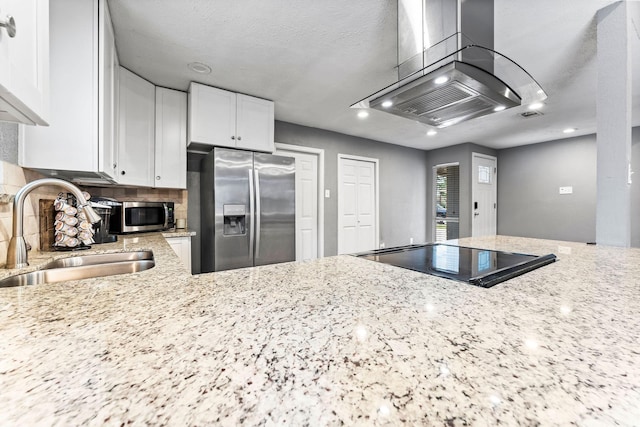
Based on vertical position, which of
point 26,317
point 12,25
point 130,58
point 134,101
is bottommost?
point 26,317

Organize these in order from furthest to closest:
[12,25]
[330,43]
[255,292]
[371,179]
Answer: [371,179] < [330,43] < [255,292] < [12,25]

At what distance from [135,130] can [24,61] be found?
6.32ft

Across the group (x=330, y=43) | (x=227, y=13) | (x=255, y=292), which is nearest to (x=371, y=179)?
(x=330, y=43)

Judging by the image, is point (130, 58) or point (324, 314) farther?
point (130, 58)

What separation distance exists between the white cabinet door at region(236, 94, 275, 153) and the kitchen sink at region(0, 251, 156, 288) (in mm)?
1574

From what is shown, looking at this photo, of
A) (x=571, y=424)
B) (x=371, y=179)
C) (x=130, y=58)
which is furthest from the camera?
(x=371, y=179)

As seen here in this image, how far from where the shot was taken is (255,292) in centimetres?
70

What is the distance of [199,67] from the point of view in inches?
88.4

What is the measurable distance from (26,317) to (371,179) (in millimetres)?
4374

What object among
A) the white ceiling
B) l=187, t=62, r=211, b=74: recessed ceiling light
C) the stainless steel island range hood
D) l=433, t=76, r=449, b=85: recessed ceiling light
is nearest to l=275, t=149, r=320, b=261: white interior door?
the white ceiling

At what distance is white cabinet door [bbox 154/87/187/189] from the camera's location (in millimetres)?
2543

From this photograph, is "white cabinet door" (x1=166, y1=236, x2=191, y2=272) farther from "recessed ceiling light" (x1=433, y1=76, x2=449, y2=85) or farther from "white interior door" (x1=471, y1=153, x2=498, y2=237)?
"white interior door" (x1=471, y1=153, x2=498, y2=237)

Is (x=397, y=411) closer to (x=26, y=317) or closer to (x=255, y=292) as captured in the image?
(x=255, y=292)

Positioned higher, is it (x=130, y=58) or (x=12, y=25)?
(x=130, y=58)
